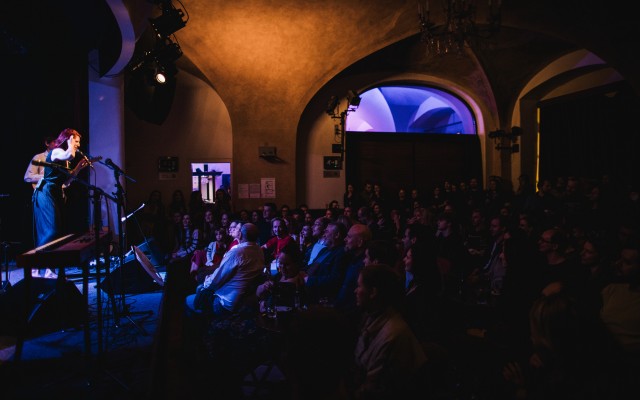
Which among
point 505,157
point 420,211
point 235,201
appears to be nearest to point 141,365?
point 420,211

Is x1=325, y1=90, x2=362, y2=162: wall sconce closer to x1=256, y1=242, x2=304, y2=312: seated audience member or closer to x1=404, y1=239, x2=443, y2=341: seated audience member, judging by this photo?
x1=256, y1=242, x2=304, y2=312: seated audience member

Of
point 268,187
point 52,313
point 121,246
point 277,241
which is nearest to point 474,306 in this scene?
point 277,241

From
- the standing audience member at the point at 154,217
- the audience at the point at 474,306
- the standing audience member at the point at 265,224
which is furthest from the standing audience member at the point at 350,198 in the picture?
the standing audience member at the point at 154,217

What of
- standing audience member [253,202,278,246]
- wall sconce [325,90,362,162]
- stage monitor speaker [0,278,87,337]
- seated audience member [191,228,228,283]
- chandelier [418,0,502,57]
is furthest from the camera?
wall sconce [325,90,362,162]

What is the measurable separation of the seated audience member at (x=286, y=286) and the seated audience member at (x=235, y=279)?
31 cm

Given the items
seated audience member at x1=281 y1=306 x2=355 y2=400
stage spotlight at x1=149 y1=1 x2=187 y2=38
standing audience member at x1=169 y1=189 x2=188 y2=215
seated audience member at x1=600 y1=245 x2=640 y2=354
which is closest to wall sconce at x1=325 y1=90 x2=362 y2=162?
standing audience member at x1=169 y1=189 x2=188 y2=215

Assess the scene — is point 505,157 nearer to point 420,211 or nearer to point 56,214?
point 420,211

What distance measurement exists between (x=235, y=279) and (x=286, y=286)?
933mm

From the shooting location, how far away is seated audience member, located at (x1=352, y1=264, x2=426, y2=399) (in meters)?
2.04

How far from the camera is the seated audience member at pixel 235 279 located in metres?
4.07

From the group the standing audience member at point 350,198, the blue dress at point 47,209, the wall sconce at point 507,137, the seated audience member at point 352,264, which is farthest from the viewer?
the wall sconce at point 507,137

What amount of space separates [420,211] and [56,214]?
5.44 meters

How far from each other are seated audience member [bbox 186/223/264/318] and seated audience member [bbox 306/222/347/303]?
54cm

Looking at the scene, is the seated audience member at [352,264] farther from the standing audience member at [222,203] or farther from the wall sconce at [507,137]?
the wall sconce at [507,137]
